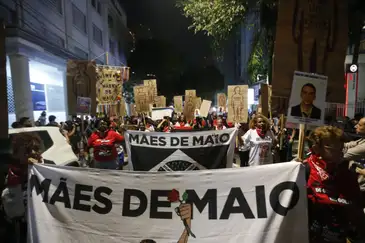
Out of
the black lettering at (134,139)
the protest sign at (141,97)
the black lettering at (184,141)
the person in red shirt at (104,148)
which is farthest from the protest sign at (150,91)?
the black lettering at (184,141)

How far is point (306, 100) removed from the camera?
316 centimetres

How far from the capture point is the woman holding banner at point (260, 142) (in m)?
5.62

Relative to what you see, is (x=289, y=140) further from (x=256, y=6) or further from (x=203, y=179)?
(x=203, y=179)

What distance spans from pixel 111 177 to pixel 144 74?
4573 cm

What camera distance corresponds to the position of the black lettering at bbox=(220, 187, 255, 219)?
2660mm

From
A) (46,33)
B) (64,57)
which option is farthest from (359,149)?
(46,33)

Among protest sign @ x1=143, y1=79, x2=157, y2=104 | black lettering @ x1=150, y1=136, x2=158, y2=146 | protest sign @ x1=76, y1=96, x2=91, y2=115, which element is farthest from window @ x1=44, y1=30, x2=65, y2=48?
black lettering @ x1=150, y1=136, x2=158, y2=146

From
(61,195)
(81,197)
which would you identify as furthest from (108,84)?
(81,197)

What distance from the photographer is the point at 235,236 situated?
2609 millimetres

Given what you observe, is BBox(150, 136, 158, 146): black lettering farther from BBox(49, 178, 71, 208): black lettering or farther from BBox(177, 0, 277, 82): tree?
BBox(177, 0, 277, 82): tree

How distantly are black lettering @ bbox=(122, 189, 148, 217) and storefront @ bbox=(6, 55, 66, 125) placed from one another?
478 inches

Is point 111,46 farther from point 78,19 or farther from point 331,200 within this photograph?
point 331,200

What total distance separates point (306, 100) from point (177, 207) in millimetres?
1747

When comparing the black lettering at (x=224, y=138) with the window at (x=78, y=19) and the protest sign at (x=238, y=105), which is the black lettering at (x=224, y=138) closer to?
the protest sign at (x=238, y=105)
